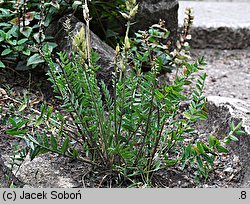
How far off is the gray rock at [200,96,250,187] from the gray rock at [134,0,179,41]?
61 centimetres

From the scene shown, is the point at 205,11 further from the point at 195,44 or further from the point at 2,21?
the point at 2,21

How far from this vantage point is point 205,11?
427 cm

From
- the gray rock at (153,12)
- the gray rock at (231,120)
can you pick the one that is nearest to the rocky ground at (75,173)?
the gray rock at (231,120)

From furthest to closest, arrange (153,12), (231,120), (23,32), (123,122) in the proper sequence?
(153,12)
(23,32)
(231,120)
(123,122)

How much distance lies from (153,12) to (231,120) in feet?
2.84

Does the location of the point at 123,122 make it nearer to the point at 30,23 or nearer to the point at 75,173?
the point at 75,173

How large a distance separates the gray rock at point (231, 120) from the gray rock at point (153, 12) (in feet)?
2.00

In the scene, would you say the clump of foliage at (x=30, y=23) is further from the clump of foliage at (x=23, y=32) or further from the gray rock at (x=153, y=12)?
the gray rock at (x=153, y=12)

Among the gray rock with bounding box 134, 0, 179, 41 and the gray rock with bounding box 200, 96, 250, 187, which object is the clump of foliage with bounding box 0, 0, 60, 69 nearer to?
the gray rock with bounding box 134, 0, 179, 41

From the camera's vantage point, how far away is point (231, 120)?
2152mm

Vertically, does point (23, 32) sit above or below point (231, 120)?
above

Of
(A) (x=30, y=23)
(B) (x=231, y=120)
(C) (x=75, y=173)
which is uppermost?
(A) (x=30, y=23)

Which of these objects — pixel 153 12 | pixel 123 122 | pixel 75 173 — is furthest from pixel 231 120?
pixel 153 12
